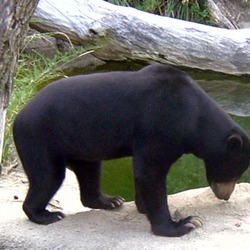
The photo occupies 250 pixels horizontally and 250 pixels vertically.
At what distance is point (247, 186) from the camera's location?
477cm

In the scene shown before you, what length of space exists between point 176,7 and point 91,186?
25.2 ft

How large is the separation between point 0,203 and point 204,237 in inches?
53.0

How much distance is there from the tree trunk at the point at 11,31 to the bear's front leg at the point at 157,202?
31.0 inches

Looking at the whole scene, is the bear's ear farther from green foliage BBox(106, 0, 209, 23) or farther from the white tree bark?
green foliage BBox(106, 0, 209, 23)

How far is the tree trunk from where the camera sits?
385 cm

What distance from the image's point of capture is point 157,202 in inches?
159

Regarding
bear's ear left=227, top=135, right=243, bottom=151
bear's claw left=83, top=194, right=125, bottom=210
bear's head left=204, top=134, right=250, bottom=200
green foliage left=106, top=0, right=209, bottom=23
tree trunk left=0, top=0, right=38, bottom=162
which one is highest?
tree trunk left=0, top=0, right=38, bottom=162

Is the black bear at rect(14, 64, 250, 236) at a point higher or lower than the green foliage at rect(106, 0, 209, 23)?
higher

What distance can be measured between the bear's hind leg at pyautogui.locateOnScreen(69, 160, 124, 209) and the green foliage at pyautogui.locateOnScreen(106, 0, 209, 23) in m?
7.20

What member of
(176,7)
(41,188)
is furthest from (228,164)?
(176,7)

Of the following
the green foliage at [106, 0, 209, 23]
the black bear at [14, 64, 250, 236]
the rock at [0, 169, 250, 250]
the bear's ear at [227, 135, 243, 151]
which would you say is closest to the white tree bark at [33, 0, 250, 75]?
the green foliage at [106, 0, 209, 23]

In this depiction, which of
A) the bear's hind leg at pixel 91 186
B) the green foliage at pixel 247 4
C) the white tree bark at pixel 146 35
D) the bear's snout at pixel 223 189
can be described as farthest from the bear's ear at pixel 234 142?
the green foliage at pixel 247 4

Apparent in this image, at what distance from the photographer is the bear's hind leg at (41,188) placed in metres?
4.16

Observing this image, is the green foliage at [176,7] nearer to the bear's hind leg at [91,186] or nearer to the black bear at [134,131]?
the bear's hind leg at [91,186]
